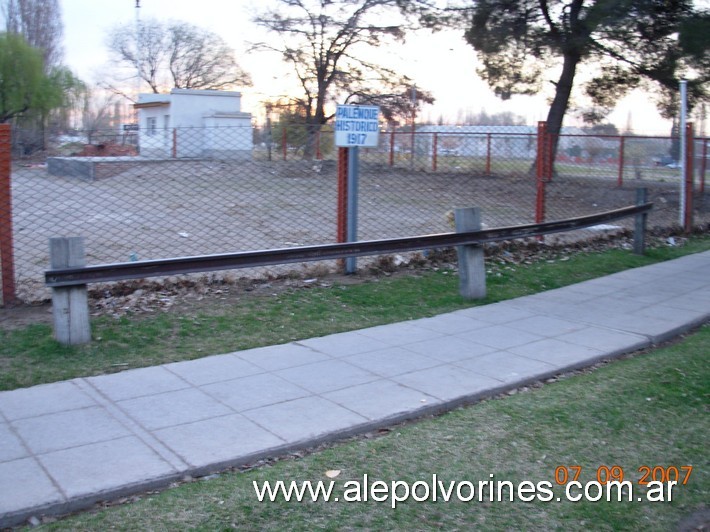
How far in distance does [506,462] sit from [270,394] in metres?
1.91

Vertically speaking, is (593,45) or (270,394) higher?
(593,45)

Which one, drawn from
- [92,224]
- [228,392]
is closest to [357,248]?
[228,392]

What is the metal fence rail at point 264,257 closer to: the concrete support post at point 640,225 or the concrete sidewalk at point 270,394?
the concrete sidewalk at point 270,394

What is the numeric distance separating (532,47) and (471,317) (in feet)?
52.6

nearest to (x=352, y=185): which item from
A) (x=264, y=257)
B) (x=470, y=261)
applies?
(x=470, y=261)

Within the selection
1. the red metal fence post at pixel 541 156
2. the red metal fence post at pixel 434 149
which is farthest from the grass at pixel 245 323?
the red metal fence post at pixel 434 149

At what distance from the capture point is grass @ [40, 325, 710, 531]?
3.90 metres

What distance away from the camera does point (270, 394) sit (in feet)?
18.6

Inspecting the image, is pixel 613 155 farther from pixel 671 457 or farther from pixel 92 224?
pixel 671 457

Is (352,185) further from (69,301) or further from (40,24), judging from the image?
(40,24)

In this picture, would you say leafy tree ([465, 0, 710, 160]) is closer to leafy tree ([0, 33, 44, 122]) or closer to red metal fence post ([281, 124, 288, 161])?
red metal fence post ([281, 124, 288, 161])

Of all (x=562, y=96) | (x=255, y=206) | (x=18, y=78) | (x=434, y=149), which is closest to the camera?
(x=255, y=206)

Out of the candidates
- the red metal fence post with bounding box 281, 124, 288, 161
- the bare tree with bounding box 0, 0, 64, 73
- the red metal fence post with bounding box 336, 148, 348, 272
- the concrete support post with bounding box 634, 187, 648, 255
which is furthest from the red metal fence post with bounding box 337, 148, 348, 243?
the bare tree with bounding box 0, 0, 64, 73

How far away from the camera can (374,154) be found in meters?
14.5
